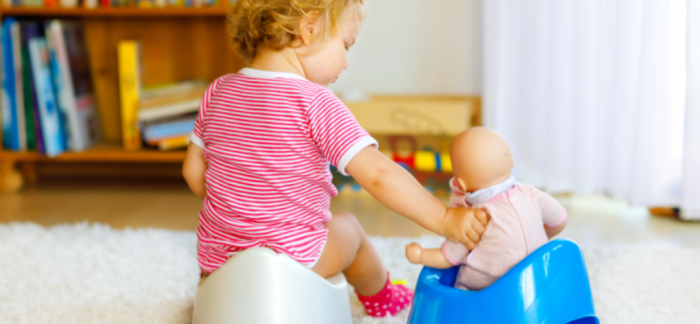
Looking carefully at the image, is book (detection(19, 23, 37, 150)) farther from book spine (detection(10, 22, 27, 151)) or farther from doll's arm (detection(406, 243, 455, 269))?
doll's arm (detection(406, 243, 455, 269))

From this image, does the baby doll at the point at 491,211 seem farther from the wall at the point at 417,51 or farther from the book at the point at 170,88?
the book at the point at 170,88

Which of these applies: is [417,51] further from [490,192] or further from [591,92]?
[490,192]

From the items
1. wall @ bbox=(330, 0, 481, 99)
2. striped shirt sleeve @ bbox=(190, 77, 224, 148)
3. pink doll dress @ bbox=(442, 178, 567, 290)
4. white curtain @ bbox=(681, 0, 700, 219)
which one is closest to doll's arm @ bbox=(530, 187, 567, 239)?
pink doll dress @ bbox=(442, 178, 567, 290)

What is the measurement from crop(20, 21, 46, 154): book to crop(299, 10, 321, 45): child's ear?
53.1 inches

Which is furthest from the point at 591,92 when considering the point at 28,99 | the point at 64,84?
the point at 28,99

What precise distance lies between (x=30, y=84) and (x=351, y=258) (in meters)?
1.41

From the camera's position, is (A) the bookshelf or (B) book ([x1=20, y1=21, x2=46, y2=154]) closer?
(B) book ([x1=20, y1=21, x2=46, y2=154])

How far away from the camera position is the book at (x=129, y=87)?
1.87 meters

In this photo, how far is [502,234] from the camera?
0.71m

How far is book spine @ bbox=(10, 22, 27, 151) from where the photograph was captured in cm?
183

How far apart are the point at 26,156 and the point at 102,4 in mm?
512

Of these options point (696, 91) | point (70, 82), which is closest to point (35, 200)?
point (70, 82)

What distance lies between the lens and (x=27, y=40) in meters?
1.83

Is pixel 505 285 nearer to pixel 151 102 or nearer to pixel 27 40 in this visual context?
pixel 151 102
